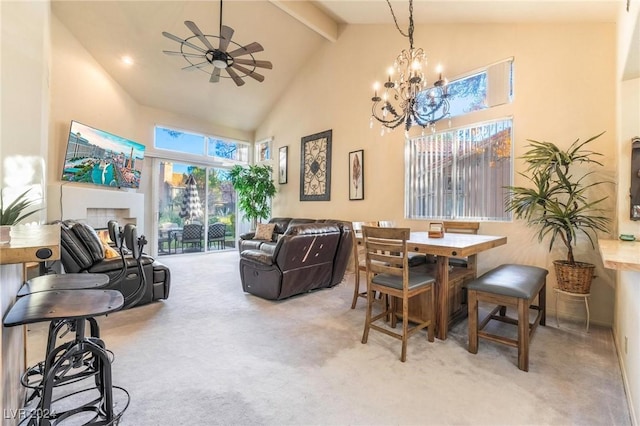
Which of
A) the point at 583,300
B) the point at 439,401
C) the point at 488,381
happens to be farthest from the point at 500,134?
the point at 439,401

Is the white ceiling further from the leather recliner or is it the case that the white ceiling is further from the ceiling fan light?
the leather recliner

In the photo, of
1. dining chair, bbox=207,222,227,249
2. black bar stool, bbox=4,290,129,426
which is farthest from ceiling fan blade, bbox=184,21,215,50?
dining chair, bbox=207,222,227,249

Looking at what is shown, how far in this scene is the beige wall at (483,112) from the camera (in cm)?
298

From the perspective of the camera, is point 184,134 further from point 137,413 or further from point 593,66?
point 593,66

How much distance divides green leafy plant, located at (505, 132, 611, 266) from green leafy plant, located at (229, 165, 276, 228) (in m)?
5.24

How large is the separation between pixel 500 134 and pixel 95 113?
20.6 feet

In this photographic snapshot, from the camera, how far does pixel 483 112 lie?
149 inches

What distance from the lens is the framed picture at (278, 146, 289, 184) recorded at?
713 centimetres

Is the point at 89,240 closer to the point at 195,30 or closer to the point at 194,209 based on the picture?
the point at 195,30

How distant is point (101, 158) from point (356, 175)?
4.44m

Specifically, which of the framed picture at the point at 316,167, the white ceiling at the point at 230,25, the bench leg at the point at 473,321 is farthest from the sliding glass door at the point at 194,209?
the bench leg at the point at 473,321

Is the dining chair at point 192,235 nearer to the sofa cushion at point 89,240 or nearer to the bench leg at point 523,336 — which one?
the sofa cushion at point 89,240

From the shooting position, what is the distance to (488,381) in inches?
77.7

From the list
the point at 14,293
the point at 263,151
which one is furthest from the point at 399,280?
the point at 263,151
